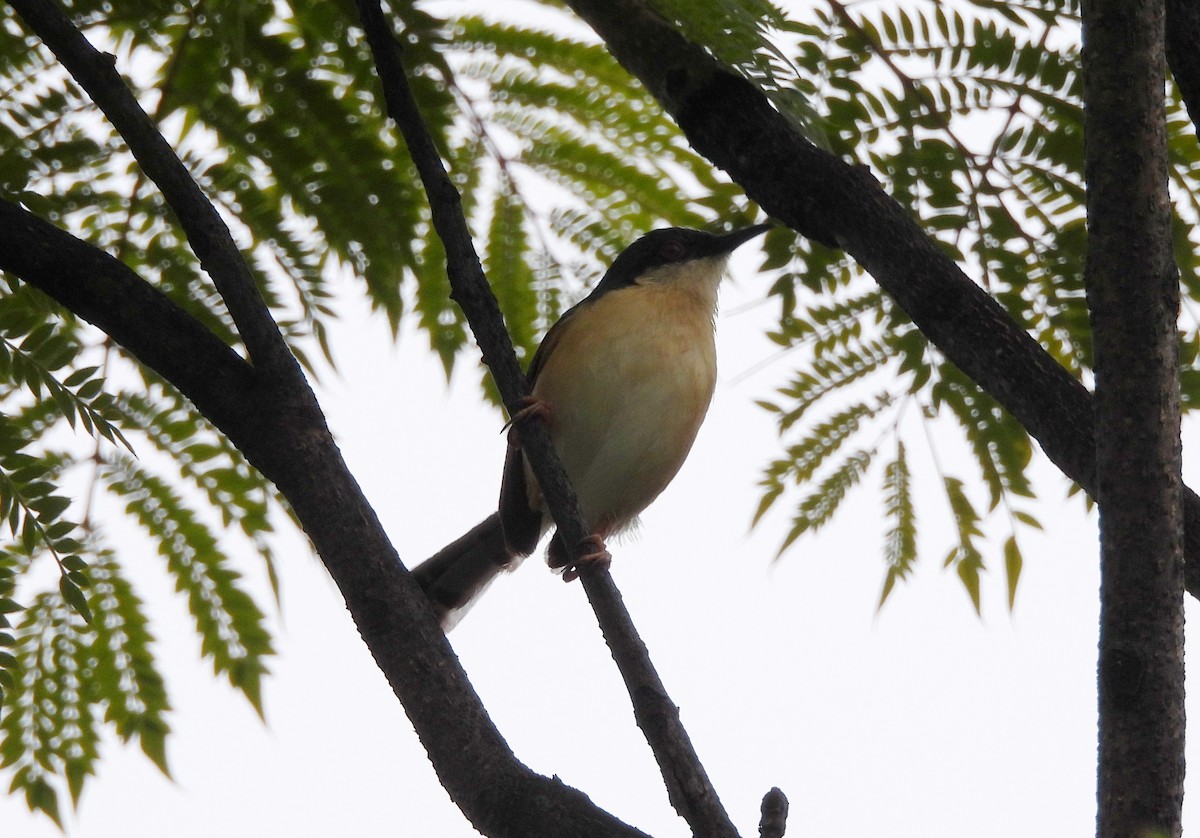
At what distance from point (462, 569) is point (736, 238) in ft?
5.50

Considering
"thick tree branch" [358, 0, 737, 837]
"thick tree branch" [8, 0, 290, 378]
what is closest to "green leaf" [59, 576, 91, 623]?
"thick tree branch" [8, 0, 290, 378]

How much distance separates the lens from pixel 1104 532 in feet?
6.32

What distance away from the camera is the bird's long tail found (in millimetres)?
5082

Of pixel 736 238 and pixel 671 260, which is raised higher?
pixel 671 260

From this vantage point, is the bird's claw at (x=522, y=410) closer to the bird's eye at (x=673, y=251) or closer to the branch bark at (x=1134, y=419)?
the branch bark at (x=1134, y=419)

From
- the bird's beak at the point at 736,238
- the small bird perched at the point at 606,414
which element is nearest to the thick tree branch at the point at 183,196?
the bird's beak at the point at 736,238

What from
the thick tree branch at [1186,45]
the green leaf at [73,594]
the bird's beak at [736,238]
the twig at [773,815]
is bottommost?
the twig at [773,815]

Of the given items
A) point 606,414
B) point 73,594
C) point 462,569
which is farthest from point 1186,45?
point 462,569

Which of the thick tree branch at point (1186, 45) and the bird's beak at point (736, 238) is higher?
the bird's beak at point (736, 238)

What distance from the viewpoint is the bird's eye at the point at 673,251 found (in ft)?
18.5

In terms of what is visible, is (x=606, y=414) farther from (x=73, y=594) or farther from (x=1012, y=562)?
(x=73, y=594)

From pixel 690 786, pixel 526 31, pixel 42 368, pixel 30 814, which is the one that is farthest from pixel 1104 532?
pixel 30 814

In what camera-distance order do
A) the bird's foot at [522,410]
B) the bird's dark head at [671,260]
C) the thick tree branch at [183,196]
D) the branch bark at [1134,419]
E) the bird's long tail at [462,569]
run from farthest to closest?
the bird's dark head at [671,260] < the bird's long tail at [462,569] < the bird's foot at [522,410] < the thick tree branch at [183,196] < the branch bark at [1134,419]

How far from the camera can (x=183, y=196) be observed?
261 cm
